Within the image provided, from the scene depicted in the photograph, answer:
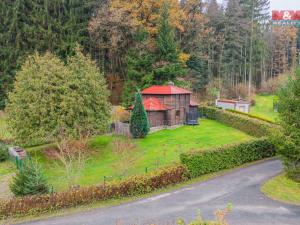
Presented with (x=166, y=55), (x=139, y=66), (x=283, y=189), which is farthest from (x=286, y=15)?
(x=283, y=189)

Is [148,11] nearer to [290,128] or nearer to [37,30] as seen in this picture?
[37,30]

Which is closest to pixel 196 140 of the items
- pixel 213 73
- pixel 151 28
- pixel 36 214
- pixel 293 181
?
pixel 293 181

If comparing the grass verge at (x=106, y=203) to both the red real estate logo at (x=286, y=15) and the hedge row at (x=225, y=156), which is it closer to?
the hedge row at (x=225, y=156)

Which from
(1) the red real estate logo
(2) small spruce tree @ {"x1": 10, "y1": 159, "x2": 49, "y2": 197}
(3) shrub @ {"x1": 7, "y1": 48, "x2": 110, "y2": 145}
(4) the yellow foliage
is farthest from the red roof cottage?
(1) the red real estate logo

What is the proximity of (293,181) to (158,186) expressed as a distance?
8085 millimetres

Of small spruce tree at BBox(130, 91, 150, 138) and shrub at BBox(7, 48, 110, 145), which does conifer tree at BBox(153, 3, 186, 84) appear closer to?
small spruce tree at BBox(130, 91, 150, 138)

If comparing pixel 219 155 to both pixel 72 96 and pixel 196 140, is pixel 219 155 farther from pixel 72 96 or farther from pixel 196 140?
pixel 72 96

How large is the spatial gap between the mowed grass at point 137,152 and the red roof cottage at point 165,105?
5.01ft

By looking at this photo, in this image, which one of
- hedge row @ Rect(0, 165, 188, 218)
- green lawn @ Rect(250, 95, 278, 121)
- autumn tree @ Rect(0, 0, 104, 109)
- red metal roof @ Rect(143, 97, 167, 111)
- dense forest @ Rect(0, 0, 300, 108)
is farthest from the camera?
autumn tree @ Rect(0, 0, 104, 109)

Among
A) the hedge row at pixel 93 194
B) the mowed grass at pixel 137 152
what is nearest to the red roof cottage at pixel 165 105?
the mowed grass at pixel 137 152

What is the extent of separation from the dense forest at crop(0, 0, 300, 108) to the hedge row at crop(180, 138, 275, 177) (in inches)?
872

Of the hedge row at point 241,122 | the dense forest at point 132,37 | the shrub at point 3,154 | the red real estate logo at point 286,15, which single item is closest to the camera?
the shrub at point 3,154

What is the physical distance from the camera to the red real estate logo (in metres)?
43.2

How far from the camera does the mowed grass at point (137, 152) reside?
19750mm
